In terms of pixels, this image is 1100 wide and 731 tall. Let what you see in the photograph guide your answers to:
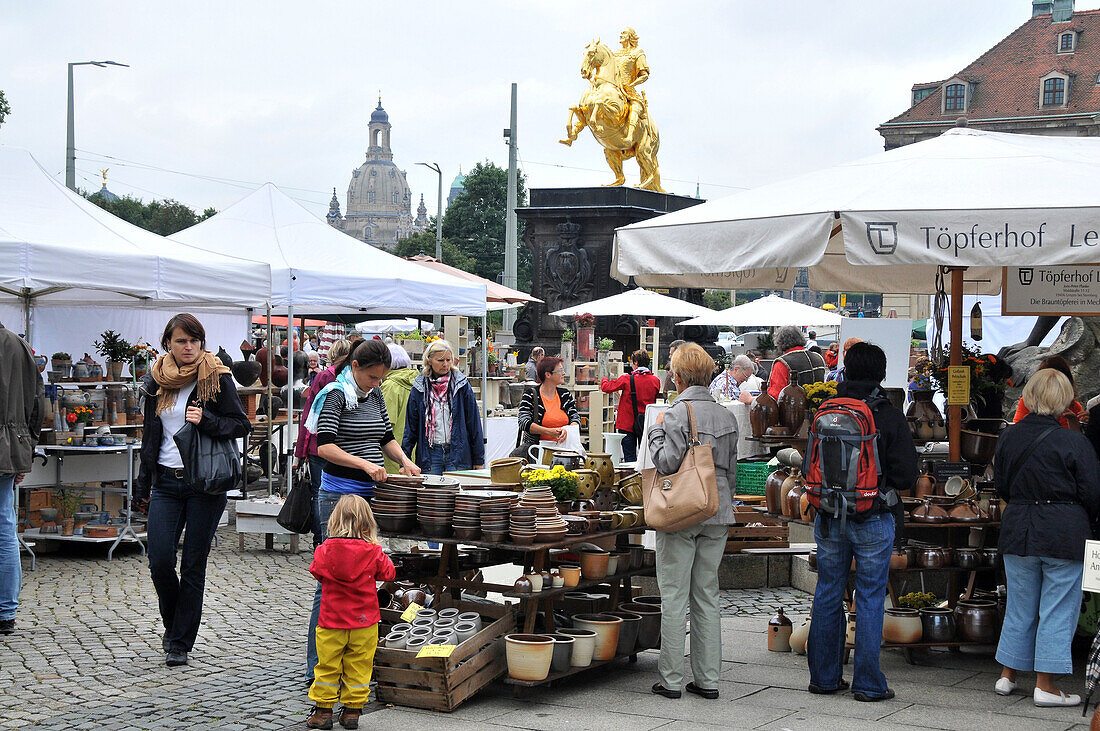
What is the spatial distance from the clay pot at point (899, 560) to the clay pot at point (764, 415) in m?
1.05

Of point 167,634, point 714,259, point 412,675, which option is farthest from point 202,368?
point 714,259

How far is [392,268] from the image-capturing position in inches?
510

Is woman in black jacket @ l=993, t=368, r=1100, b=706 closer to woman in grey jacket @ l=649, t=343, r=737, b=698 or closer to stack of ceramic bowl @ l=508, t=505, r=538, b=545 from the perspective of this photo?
woman in grey jacket @ l=649, t=343, r=737, b=698

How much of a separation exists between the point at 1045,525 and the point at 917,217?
1.63 meters

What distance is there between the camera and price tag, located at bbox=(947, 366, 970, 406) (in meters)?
7.01

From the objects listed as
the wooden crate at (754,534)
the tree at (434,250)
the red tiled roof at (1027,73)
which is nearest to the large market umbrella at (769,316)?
the wooden crate at (754,534)

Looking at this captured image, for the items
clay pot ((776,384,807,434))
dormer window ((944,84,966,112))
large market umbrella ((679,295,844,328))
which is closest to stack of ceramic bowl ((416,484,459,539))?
clay pot ((776,384,807,434))

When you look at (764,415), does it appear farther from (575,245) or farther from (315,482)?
(575,245)

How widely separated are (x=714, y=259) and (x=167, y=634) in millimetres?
3772

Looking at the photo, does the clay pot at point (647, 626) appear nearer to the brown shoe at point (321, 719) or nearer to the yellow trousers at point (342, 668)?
the yellow trousers at point (342, 668)

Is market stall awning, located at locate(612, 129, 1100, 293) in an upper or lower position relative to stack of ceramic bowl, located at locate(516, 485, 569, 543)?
upper

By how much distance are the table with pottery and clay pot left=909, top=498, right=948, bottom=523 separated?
1.51 m

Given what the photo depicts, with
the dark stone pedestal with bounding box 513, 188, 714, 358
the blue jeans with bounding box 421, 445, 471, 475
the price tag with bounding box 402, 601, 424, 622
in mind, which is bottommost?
the price tag with bounding box 402, 601, 424, 622

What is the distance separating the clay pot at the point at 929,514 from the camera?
659cm
